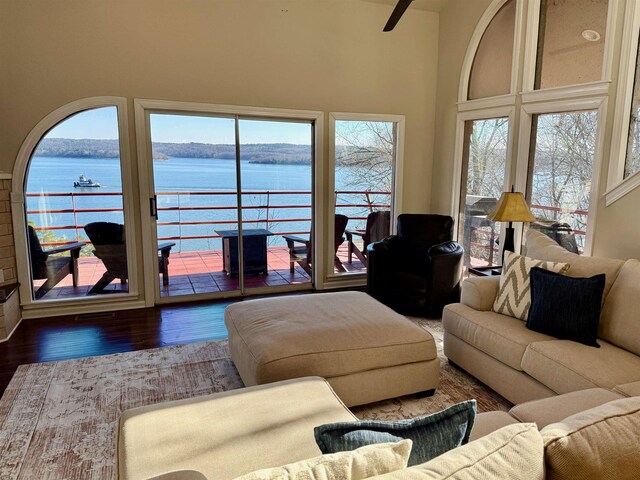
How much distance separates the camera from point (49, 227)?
14.4 ft

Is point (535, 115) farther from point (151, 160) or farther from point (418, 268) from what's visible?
point (151, 160)

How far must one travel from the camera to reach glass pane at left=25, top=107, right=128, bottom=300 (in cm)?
428

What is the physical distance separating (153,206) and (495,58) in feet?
13.2

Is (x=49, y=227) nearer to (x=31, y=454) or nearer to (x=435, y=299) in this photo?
(x=31, y=454)

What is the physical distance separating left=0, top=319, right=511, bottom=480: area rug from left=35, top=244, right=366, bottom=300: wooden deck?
142cm

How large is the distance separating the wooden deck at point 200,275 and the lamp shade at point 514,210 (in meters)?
2.30

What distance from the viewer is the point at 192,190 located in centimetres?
484

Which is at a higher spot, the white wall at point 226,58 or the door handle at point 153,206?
the white wall at point 226,58

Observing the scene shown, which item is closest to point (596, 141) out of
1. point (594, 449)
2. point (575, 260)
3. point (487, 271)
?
point (575, 260)

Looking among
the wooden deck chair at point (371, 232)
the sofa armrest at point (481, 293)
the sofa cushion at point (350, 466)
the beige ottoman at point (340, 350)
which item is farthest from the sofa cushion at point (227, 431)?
the wooden deck chair at point (371, 232)

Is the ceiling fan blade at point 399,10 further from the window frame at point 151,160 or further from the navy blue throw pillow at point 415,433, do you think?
the navy blue throw pillow at point 415,433

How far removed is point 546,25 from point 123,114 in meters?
4.18

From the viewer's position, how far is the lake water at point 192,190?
171 inches

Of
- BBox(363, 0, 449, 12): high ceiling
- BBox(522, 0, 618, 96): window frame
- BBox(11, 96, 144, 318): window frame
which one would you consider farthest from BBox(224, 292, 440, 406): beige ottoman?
BBox(363, 0, 449, 12): high ceiling
